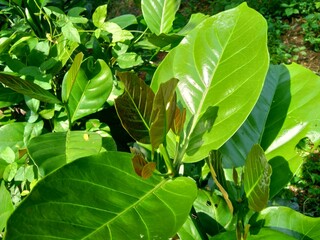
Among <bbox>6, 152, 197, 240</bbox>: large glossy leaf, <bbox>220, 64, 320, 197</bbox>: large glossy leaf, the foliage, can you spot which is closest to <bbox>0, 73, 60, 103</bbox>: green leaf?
the foliage

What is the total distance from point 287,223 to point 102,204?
35 centimetres

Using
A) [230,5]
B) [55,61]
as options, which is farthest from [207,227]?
[230,5]

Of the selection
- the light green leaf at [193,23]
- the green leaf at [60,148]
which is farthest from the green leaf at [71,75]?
the light green leaf at [193,23]

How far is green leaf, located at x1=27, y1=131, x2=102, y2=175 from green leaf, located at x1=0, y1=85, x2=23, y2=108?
0.93 feet

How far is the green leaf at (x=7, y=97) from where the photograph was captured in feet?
4.24

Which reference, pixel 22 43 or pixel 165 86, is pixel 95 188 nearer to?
pixel 165 86

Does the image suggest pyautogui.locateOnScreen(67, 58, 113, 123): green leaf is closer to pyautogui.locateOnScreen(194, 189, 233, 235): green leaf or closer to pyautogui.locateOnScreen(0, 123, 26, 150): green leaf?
pyautogui.locateOnScreen(0, 123, 26, 150): green leaf

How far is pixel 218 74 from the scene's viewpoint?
1.01m

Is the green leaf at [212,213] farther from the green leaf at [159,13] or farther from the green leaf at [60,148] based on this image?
the green leaf at [159,13]

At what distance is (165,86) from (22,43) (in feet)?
2.29

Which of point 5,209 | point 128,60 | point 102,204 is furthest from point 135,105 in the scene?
point 128,60

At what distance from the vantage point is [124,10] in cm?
467

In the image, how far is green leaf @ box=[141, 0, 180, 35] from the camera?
141cm

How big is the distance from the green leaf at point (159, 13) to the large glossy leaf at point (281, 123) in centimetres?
39
